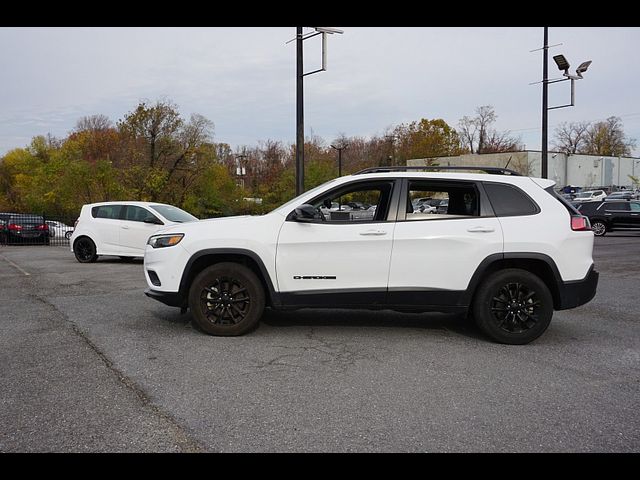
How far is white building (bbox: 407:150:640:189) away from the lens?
60.6 metres

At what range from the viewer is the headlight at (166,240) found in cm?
623

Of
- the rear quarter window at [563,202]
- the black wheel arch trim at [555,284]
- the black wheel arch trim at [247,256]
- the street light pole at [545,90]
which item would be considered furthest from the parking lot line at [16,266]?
the street light pole at [545,90]

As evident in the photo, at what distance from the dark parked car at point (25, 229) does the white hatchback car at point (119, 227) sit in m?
10.7

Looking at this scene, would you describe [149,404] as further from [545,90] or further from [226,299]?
[545,90]

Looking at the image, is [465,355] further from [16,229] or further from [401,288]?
[16,229]

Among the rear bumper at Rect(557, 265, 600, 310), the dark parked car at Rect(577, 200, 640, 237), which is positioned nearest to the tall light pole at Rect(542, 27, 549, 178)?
the dark parked car at Rect(577, 200, 640, 237)

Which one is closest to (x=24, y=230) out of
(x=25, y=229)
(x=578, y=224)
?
(x=25, y=229)

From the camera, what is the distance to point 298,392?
4414 millimetres

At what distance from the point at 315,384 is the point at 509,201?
301 cm

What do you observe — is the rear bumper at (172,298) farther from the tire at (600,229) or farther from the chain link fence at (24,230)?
the tire at (600,229)

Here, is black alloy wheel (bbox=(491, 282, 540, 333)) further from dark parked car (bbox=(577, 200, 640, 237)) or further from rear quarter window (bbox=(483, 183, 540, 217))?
dark parked car (bbox=(577, 200, 640, 237))

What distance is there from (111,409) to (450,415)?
2.38 m

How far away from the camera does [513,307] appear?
19.4ft
